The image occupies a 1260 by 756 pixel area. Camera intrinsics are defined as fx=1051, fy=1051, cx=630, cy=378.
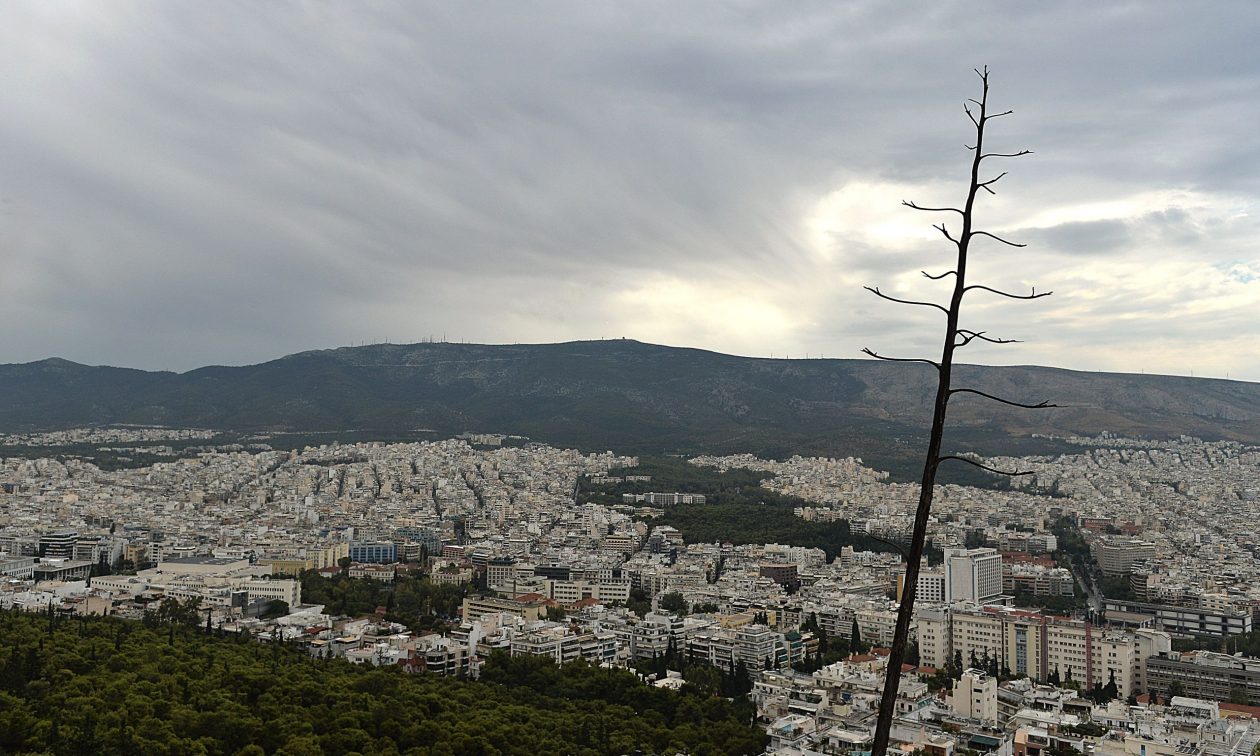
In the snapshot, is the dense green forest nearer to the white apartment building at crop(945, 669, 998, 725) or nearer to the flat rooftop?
the white apartment building at crop(945, 669, 998, 725)

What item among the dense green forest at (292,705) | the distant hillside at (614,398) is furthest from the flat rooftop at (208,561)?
the distant hillside at (614,398)

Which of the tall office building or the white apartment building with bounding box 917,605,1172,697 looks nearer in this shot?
the white apartment building with bounding box 917,605,1172,697

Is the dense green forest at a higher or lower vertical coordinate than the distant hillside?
lower

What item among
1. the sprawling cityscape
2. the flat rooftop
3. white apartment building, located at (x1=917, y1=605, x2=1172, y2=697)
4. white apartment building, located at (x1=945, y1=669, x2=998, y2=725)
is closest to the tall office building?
the sprawling cityscape

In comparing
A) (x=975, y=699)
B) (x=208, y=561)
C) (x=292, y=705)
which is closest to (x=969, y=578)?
A: (x=975, y=699)

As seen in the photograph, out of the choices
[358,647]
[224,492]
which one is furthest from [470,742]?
[224,492]

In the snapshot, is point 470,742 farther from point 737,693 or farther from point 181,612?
point 181,612

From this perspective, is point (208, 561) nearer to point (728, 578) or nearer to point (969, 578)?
point (728, 578)
